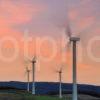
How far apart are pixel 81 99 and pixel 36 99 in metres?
39.7

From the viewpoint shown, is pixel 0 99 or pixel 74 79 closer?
pixel 74 79

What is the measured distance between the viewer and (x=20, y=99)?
Answer: 13388 centimetres

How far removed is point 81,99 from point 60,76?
25.4m

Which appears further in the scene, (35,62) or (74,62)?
(35,62)

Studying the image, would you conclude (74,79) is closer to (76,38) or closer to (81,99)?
(76,38)

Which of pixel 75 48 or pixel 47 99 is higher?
pixel 75 48

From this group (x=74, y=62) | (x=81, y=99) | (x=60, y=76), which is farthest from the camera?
(x=60, y=76)

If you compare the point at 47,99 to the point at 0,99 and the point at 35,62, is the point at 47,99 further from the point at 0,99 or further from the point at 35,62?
the point at 35,62

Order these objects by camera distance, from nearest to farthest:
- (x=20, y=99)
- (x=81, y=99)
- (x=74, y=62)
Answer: (x=74, y=62)
(x=20, y=99)
(x=81, y=99)

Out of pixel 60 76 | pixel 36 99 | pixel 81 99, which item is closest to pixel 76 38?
pixel 36 99

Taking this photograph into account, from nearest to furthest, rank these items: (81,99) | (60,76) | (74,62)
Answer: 1. (74,62)
2. (81,99)
3. (60,76)

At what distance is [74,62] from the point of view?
372ft

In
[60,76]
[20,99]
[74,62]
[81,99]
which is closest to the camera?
[74,62]

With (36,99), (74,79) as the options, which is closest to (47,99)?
(36,99)
